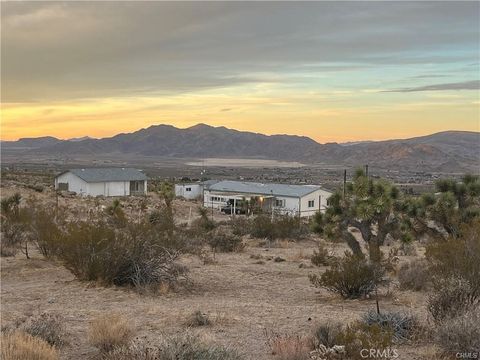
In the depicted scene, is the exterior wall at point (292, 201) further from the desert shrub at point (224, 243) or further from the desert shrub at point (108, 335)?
the desert shrub at point (108, 335)

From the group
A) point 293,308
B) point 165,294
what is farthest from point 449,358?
point 165,294

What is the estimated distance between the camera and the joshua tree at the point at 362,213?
770 inches

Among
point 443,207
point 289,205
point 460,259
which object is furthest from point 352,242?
point 289,205

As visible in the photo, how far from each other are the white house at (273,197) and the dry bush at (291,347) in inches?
1870

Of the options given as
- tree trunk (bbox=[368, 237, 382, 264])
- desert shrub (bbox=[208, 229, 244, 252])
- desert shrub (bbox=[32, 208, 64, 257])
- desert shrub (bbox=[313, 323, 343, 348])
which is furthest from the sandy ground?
desert shrub (bbox=[208, 229, 244, 252])

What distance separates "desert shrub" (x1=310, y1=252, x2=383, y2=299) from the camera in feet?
45.7

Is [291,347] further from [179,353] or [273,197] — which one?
[273,197]

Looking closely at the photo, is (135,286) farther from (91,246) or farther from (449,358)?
(449,358)

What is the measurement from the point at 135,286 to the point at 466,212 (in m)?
12.6

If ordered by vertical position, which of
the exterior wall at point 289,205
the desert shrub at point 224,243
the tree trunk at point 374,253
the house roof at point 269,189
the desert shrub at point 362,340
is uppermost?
the desert shrub at point 362,340

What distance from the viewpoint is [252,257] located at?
24.3 m

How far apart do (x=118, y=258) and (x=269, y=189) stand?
48.4 meters

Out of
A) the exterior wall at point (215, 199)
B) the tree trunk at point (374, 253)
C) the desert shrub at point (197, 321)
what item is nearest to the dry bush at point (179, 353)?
the desert shrub at point (197, 321)

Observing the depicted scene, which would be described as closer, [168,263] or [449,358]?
[449,358]
